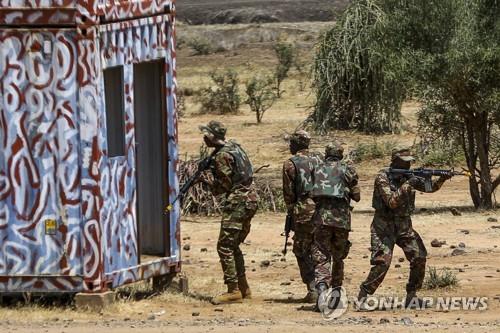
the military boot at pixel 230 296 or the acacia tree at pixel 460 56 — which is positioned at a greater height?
the acacia tree at pixel 460 56

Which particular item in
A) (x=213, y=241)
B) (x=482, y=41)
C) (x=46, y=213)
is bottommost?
(x=213, y=241)

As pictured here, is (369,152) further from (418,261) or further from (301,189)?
(418,261)

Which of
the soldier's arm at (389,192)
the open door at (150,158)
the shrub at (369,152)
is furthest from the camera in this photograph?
the shrub at (369,152)

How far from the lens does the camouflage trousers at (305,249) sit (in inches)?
546

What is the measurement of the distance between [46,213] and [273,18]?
180ft

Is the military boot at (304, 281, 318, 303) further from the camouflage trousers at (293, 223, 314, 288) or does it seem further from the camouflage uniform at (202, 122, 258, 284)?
the camouflage uniform at (202, 122, 258, 284)

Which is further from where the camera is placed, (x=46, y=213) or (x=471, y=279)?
(x=471, y=279)

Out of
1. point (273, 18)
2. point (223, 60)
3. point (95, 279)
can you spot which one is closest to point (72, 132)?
point (95, 279)

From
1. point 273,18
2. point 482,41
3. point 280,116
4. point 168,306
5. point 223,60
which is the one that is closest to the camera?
point 168,306

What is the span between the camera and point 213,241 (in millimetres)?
18844

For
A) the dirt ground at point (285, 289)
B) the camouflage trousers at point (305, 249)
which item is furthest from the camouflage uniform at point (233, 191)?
the dirt ground at point (285, 289)

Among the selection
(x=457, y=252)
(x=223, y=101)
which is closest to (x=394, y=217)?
(x=457, y=252)

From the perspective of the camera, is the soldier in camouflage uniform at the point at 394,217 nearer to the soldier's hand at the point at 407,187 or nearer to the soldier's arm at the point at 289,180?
the soldier's hand at the point at 407,187

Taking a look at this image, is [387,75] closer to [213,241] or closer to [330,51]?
[213,241]
